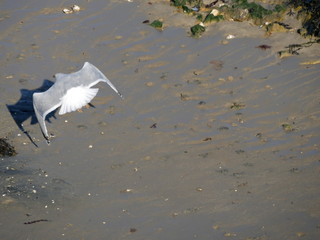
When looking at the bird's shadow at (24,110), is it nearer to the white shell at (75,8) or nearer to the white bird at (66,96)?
the white bird at (66,96)

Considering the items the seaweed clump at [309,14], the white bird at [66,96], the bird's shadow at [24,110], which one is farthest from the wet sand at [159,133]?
the white bird at [66,96]

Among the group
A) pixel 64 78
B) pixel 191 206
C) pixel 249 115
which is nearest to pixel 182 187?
pixel 191 206

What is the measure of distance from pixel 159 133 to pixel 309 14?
15.4 ft

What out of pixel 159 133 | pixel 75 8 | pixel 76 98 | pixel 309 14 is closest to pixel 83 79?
pixel 76 98

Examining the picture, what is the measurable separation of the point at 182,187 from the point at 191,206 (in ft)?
1.48

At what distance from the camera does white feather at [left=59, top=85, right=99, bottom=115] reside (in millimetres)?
8724

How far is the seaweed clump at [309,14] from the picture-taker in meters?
11.4

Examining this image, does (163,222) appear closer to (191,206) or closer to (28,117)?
(191,206)

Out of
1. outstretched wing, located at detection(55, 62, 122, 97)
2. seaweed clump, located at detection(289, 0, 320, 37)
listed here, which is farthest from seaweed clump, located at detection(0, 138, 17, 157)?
seaweed clump, located at detection(289, 0, 320, 37)

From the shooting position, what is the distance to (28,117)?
378 inches

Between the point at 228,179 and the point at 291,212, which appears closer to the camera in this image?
the point at 291,212

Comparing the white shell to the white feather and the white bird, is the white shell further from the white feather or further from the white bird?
the white feather

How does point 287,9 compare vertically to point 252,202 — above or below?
above

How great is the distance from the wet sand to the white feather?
1.99ft
